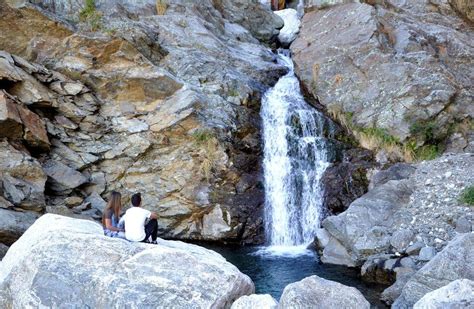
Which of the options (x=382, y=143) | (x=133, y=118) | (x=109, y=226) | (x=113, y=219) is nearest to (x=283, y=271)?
(x=113, y=219)

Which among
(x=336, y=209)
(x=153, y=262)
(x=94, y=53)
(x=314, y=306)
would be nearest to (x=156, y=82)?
(x=94, y=53)

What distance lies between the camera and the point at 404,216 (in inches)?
576

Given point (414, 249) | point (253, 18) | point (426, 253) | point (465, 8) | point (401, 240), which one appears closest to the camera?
point (426, 253)

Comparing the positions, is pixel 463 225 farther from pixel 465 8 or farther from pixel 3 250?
pixel 465 8

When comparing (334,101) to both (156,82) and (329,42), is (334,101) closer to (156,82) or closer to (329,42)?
(329,42)

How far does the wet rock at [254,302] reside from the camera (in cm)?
735

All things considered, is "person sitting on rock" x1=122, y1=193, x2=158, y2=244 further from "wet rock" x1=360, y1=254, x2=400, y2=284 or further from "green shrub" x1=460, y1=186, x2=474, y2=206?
"green shrub" x1=460, y1=186, x2=474, y2=206

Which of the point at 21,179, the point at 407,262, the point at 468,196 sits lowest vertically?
the point at 407,262

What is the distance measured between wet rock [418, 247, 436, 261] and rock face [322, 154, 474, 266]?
25mm

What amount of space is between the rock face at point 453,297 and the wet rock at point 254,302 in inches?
78.5

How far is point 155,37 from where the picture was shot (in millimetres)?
21891

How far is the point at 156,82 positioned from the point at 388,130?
8.96 metres

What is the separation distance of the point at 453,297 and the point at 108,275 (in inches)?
191

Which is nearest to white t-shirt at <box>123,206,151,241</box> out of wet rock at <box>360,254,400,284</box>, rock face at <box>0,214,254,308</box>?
rock face at <box>0,214,254,308</box>
